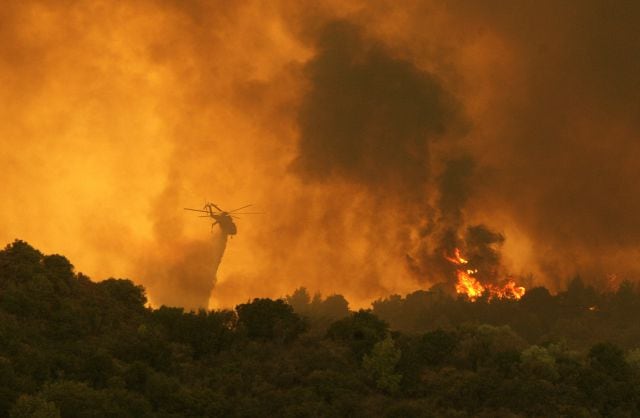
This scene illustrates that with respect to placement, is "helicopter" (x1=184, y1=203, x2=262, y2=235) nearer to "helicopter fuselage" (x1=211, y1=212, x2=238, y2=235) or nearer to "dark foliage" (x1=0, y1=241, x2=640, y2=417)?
"helicopter fuselage" (x1=211, y1=212, x2=238, y2=235)

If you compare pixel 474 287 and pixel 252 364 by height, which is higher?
pixel 474 287

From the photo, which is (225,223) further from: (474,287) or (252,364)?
(252,364)

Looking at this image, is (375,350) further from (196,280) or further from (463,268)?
(463,268)

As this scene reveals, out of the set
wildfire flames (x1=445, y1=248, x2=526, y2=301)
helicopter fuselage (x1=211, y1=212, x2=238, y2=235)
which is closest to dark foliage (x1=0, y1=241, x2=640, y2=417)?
helicopter fuselage (x1=211, y1=212, x2=238, y2=235)

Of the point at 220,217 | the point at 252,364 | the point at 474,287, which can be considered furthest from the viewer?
the point at 474,287

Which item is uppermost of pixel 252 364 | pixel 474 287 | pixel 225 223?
pixel 225 223

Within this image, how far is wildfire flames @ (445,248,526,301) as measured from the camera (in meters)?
Result: 140

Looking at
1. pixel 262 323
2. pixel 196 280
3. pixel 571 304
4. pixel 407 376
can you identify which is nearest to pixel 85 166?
pixel 196 280

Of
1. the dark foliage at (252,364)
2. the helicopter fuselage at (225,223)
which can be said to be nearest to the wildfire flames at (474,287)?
the helicopter fuselage at (225,223)

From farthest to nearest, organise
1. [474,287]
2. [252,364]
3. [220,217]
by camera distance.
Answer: [474,287], [220,217], [252,364]

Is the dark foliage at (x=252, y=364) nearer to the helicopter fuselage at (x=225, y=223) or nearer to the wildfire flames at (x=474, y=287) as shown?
the helicopter fuselage at (x=225, y=223)

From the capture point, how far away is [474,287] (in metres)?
141

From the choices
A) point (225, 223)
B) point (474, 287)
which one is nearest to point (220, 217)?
point (225, 223)

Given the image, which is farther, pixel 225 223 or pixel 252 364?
pixel 225 223
